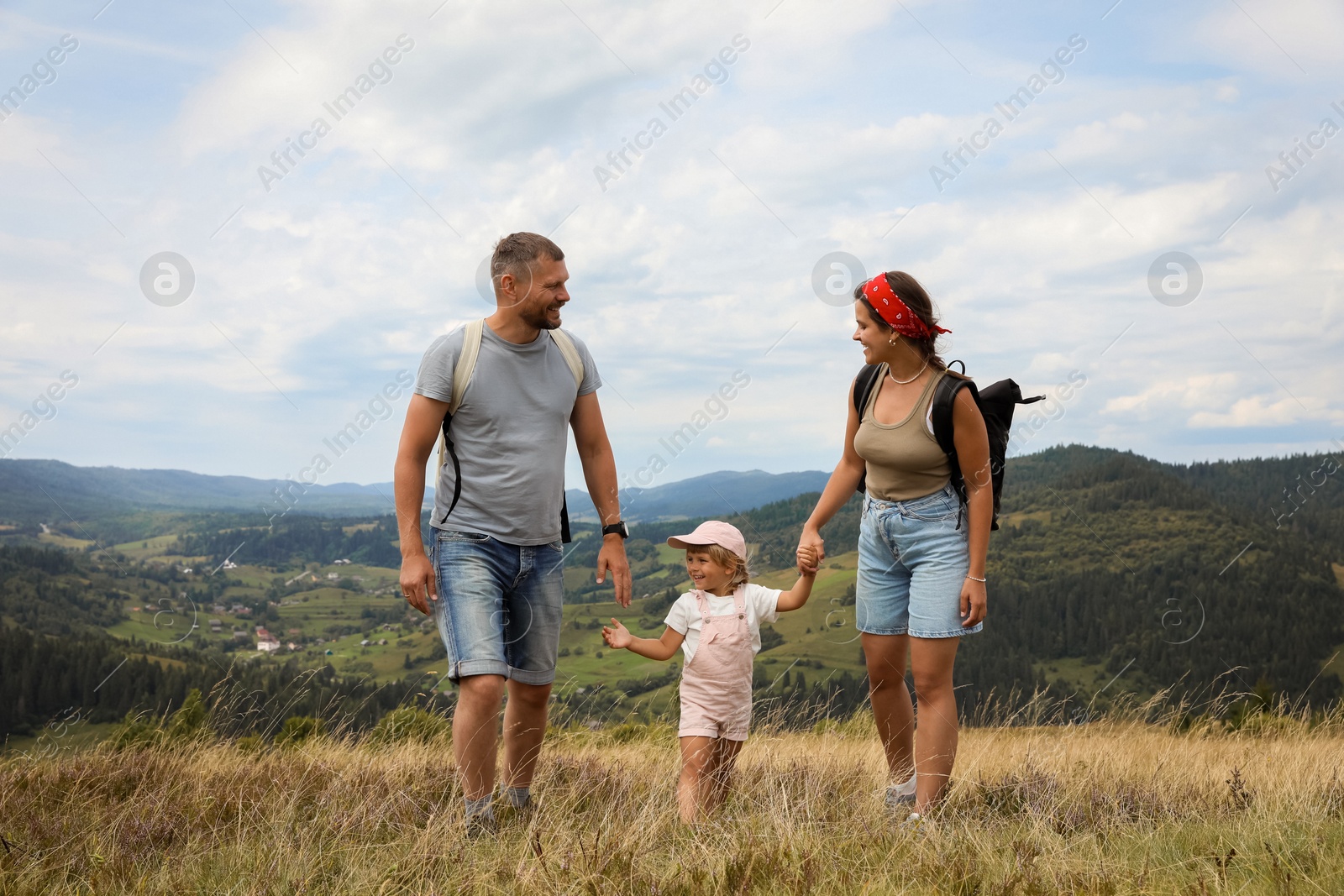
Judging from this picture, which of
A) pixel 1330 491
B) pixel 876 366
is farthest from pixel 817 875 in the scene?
pixel 1330 491

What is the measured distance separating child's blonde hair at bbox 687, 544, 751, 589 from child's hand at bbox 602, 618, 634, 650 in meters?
0.47

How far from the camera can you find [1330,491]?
12575cm

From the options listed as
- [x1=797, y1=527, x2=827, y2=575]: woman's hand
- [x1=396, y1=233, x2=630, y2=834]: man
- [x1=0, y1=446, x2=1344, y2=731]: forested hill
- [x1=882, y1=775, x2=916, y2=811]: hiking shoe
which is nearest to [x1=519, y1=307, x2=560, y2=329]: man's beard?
[x1=396, y1=233, x2=630, y2=834]: man

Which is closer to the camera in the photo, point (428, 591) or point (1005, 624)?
point (428, 591)

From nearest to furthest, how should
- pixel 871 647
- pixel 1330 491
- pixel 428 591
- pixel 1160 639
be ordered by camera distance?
pixel 428 591 → pixel 871 647 → pixel 1160 639 → pixel 1330 491

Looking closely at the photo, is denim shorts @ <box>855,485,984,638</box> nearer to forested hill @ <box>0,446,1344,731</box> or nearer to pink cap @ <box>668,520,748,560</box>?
pink cap @ <box>668,520,748,560</box>

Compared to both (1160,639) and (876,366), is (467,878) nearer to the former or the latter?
(876,366)

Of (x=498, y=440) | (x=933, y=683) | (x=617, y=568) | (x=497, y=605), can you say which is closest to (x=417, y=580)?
(x=497, y=605)

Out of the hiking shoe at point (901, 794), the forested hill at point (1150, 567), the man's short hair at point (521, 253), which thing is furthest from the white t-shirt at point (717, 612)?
the forested hill at point (1150, 567)

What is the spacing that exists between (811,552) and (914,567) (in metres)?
0.48

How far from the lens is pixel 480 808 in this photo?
3740mm

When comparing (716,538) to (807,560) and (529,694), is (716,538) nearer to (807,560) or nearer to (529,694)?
(807,560)

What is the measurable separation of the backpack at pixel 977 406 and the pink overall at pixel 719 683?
1.06m

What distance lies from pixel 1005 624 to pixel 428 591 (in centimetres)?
8579
